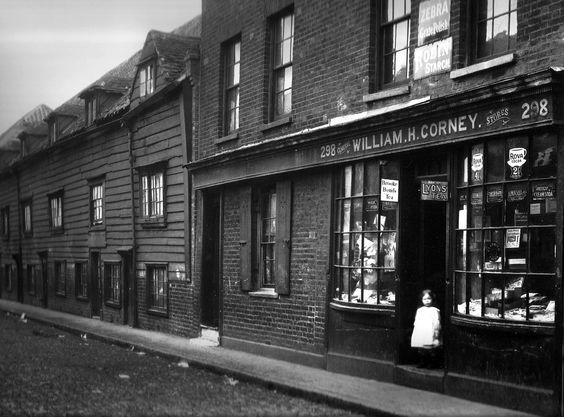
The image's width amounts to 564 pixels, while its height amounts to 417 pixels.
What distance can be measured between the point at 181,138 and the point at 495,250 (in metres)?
9.60

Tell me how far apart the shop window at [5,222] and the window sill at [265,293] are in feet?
76.5

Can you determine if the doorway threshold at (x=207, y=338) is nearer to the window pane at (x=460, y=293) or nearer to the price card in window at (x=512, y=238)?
the window pane at (x=460, y=293)

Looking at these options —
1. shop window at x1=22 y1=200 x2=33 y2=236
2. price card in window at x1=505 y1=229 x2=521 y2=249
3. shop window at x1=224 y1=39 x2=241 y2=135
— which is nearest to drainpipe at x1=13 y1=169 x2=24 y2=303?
shop window at x1=22 y1=200 x2=33 y2=236

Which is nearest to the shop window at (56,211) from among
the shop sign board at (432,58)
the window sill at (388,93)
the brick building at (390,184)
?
the brick building at (390,184)

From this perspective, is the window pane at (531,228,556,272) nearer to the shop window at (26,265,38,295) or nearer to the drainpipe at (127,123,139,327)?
the drainpipe at (127,123,139,327)

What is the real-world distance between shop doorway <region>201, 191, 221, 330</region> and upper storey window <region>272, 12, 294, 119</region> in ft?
9.62

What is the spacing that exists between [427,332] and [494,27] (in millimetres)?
3709

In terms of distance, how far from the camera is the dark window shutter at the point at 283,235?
12727mm

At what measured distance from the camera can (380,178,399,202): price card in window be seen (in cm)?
1005

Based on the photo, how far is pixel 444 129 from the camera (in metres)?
9.18

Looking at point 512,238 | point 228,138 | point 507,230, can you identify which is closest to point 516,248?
point 512,238

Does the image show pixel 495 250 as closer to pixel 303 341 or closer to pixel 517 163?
pixel 517 163

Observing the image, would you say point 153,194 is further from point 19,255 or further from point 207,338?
point 19,255

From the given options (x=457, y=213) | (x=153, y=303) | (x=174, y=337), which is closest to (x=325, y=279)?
(x=457, y=213)
